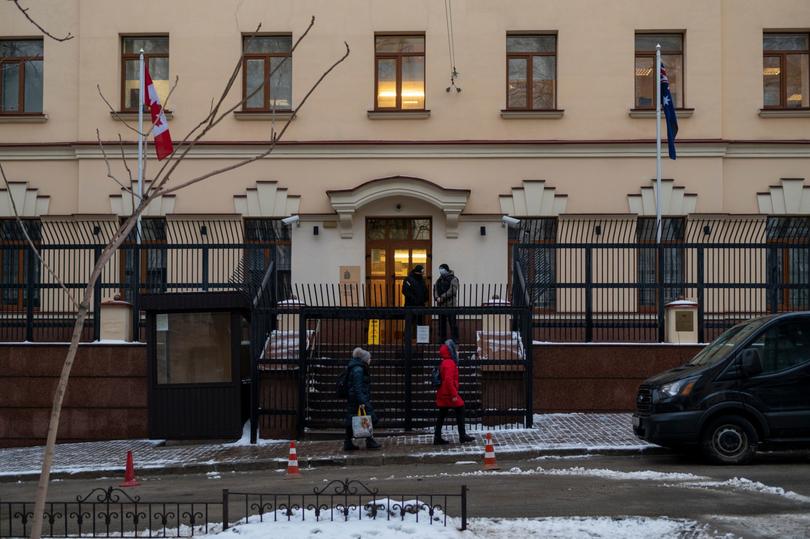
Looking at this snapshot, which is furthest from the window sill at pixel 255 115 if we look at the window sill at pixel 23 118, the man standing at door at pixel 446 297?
the man standing at door at pixel 446 297

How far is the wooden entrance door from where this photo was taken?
24.0 m

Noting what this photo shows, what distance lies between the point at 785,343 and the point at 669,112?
29.7 ft

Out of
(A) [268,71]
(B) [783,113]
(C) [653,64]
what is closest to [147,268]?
(A) [268,71]

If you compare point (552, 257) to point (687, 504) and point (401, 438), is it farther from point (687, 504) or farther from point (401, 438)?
point (687, 504)

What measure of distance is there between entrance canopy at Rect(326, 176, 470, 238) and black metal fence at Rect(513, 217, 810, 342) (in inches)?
157

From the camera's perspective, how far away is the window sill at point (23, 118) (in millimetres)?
24516

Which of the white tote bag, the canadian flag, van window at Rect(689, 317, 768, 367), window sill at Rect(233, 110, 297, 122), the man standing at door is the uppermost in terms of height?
window sill at Rect(233, 110, 297, 122)

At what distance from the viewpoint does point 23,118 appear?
80.6ft

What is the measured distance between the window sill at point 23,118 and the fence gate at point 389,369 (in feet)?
32.2

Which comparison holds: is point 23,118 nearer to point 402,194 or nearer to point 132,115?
point 132,115

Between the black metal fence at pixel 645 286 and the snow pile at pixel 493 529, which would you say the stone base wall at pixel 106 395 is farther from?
the snow pile at pixel 493 529

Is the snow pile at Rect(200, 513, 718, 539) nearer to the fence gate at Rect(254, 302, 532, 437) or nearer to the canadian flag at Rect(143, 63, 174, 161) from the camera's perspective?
the fence gate at Rect(254, 302, 532, 437)

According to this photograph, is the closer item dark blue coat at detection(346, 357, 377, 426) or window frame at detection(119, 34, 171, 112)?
dark blue coat at detection(346, 357, 377, 426)

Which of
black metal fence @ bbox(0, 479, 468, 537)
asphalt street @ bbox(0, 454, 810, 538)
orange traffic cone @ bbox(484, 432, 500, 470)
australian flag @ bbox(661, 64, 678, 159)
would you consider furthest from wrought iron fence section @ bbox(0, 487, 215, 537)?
australian flag @ bbox(661, 64, 678, 159)
